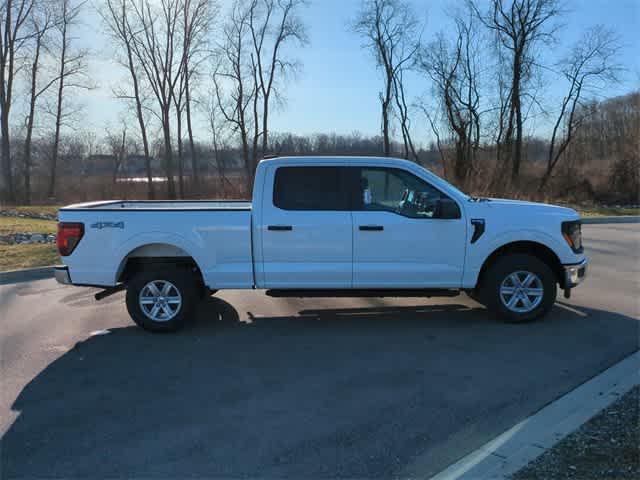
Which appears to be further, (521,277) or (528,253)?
(528,253)

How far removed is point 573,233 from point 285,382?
393 cm

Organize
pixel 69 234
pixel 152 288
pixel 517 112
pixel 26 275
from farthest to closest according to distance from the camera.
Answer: pixel 517 112
pixel 26 275
pixel 152 288
pixel 69 234

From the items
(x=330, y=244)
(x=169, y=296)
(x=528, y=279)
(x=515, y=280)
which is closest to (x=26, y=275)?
(x=169, y=296)

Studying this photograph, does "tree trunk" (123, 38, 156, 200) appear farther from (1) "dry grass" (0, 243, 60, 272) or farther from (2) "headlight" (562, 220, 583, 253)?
(2) "headlight" (562, 220, 583, 253)

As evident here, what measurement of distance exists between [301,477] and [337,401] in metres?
1.06

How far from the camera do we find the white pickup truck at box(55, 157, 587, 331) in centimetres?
575

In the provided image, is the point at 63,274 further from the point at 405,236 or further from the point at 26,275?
the point at 26,275

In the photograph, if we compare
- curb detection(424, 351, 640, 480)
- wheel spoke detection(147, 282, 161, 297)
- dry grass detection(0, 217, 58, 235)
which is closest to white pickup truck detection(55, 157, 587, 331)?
wheel spoke detection(147, 282, 161, 297)

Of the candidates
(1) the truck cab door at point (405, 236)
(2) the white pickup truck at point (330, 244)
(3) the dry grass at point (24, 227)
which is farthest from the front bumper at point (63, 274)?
(3) the dry grass at point (24, 227)

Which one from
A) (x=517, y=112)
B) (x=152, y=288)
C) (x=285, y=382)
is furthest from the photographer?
(x=517, y=112)

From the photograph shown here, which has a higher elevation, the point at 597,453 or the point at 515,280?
the point at 515,280

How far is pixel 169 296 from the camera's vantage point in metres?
5.90

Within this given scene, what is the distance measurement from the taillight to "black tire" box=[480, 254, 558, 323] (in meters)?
4.75

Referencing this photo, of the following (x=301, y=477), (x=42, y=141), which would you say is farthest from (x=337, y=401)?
(x=42, y=141)
